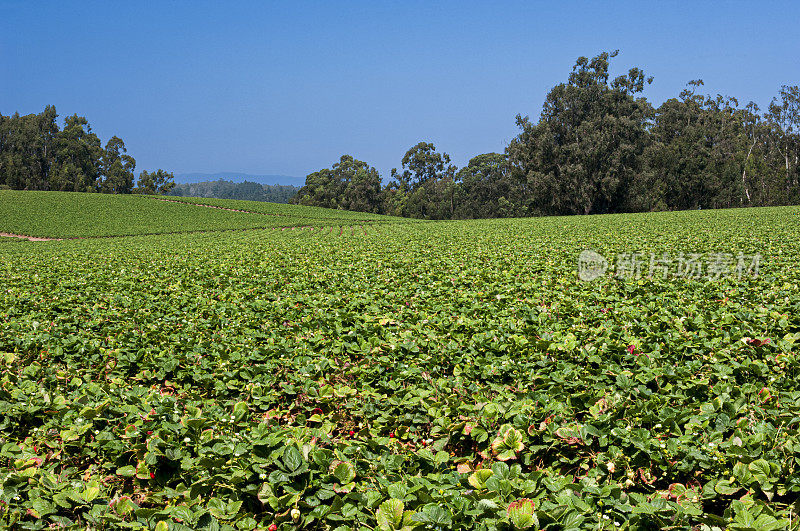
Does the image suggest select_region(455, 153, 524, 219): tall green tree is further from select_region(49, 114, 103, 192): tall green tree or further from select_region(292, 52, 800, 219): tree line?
select_region(49, 114, 103, 192): tall green tree

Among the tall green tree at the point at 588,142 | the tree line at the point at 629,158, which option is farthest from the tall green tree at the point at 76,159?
the tall green tree at the point at 588,142

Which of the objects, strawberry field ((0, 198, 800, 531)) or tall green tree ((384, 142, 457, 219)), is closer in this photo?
strawberry field ((0, 198, 800, 531))

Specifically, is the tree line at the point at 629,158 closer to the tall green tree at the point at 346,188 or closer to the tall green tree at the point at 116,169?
the tall green tree at the point at 346,188

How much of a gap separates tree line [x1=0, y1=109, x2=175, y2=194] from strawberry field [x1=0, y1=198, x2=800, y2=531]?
10500 centimetres

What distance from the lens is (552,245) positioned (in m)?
17.1

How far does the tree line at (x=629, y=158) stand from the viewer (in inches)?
2002

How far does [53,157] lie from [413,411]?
122463 mm

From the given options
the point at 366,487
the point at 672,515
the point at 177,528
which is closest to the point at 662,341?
the point at 672,515

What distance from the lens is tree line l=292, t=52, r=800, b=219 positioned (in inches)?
2002

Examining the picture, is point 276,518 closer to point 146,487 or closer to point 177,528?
point 177,528

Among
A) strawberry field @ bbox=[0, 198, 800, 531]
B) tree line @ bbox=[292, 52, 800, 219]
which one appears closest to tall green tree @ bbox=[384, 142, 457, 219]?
tree line @ bbox=[292, 52, 800, 219]

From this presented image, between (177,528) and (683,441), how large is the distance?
3371mm

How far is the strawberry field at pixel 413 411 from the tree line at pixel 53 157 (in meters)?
105

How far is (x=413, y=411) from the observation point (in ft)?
13.9
